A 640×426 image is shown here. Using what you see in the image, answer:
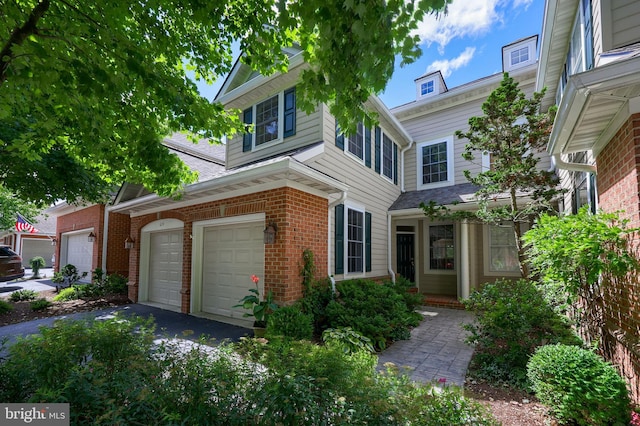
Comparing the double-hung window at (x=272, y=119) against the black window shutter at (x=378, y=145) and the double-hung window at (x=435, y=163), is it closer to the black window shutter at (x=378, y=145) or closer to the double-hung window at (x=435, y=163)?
the black window shutter at (x=378, y=145)

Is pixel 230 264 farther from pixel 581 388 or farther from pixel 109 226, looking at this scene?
pixel 109 226

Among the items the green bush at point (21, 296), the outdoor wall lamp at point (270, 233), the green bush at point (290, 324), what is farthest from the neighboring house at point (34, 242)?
the green bush at point (290, 324)

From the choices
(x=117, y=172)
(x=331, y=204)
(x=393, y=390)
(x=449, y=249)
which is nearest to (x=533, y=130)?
(x=331, y=204)

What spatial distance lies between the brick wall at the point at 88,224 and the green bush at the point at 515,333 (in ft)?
42.5

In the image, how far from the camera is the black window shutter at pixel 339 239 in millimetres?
7355

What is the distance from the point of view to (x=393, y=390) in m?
2.17

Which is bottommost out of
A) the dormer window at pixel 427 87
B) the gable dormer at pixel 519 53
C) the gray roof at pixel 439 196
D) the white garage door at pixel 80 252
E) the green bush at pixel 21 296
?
the green bush at pixel 21 296

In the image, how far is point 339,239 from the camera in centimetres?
745

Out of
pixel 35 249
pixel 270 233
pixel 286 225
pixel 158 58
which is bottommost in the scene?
pixel 35 249

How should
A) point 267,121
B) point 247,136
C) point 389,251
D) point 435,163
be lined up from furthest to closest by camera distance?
point 435,163
point 389,251
point 247,136
point 267,121

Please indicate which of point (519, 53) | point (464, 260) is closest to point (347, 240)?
point (464, 260)

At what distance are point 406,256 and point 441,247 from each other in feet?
4.23

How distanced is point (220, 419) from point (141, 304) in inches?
343

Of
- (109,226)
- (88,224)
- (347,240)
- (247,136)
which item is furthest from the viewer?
(88,224)
